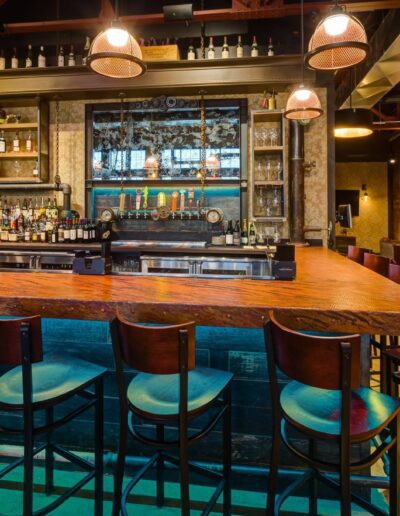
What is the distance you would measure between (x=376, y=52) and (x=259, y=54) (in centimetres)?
143

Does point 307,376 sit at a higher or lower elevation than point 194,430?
higher

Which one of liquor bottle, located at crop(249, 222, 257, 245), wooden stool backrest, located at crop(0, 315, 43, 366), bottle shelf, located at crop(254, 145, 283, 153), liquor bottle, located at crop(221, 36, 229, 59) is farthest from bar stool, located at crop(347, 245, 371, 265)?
wooden stool backrest, located at crop(0, 315, 43, 366)

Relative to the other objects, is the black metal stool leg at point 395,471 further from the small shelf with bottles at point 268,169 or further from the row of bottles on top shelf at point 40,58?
the row of bottles on top shelf at point 40,58

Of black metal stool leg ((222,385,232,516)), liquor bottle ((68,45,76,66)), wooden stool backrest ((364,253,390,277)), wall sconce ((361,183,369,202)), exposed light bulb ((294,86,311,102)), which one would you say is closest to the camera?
black metal stool leg ((222,385,232,516))

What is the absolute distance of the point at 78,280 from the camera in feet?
7.64

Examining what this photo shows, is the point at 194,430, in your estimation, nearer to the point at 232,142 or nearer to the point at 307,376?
the point at 307,376

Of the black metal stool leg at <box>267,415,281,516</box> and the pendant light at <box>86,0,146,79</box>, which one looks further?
the pendant light at <box>86,0,146,79</box>

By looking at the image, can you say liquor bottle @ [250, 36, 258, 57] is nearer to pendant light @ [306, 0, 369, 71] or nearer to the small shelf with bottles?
the small shelf with bottles

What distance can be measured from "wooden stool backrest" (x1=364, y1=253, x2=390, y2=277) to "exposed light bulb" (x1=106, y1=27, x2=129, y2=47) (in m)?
2.62

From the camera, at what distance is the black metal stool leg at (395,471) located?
151cm

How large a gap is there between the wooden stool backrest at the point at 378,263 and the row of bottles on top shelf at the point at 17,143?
4.75 m

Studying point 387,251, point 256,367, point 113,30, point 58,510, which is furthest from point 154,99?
point 387,251

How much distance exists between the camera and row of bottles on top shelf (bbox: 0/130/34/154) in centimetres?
591

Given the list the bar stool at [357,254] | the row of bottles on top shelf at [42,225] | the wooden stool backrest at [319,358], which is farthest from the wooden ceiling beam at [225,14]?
the wooden stool backrest at [319,358]
